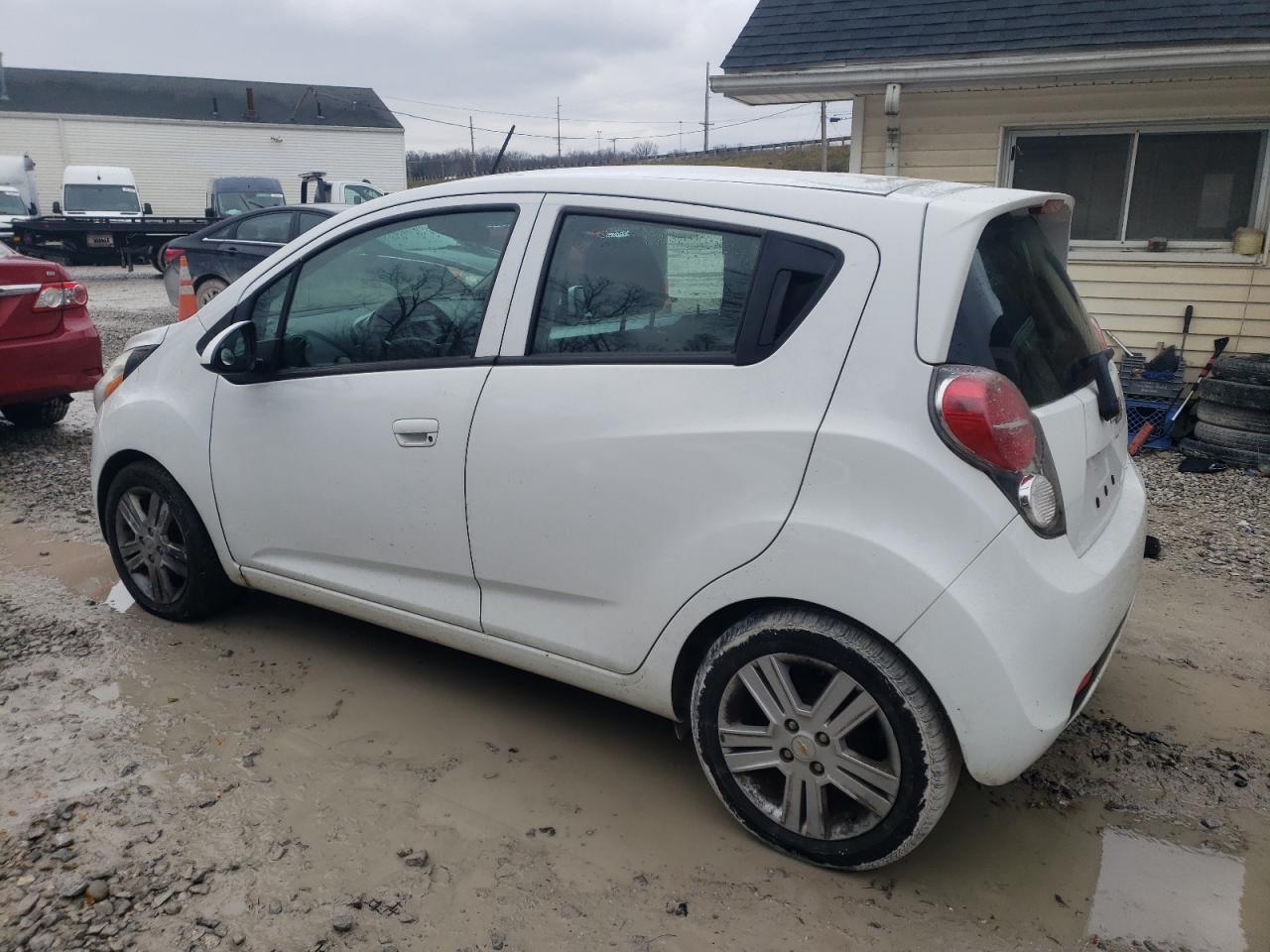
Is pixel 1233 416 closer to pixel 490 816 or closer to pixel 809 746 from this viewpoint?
pixel 809 746

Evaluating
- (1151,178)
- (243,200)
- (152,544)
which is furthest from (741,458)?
(243,200)

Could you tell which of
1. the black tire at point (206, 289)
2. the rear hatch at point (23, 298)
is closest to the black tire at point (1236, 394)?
the rear hatch at point (23, 298)

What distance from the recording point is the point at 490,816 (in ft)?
9.32

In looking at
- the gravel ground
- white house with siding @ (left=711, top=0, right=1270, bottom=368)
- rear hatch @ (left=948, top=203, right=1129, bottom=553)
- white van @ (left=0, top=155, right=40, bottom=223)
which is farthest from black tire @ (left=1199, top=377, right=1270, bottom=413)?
white van @ (left=0, top=155, right=40, bottom=223)

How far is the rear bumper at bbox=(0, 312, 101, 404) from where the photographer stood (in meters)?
6.50

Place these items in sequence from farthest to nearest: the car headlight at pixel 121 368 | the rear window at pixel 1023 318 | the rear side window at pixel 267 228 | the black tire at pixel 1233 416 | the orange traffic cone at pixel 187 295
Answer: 1. the orange traffic cone at pixel 187 295
2. the rear side window at pixel 267 228
3. the black tire at pixel 1233 416
4. the car headlight at pixel 121 368
5. the rear window at pixel 1023 318

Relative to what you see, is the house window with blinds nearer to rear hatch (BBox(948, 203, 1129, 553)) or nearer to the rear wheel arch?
rear hatch (BBox(948, 203, 1129, 553))

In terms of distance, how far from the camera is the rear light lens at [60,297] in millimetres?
6625

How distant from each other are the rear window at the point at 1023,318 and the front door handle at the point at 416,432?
155 centimetres

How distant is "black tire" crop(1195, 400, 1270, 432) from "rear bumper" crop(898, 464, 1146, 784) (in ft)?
16.9

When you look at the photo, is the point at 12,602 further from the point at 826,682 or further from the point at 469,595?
the point at 826,682

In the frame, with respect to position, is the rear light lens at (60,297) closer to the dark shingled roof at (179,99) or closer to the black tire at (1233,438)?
the black tire at (1233,438)

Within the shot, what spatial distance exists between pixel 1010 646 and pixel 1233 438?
5.46 m

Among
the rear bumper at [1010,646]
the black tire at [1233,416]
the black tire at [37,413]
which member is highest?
the rear bumper at [1010,646]
